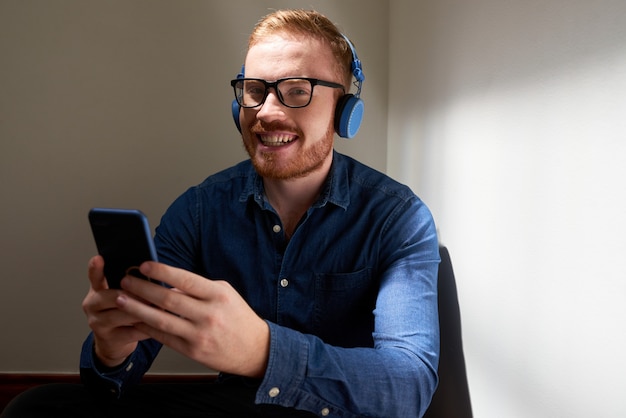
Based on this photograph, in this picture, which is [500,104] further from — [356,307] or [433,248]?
[356,307]

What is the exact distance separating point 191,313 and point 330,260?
1.99 feet

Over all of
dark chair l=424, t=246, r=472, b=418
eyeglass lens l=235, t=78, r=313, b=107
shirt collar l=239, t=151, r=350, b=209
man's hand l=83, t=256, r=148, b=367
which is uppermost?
eyeglass lens l=235, t=78, r=313, b=107

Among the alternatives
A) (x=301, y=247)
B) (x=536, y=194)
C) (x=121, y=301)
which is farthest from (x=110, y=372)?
(x=536, y=194)

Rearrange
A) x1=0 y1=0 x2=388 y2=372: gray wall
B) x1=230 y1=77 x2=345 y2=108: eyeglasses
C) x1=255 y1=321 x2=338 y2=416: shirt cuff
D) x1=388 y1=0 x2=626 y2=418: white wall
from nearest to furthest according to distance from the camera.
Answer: x1=388 y1=0 x2=626 y2=418: white wall, x1=255 y1=321 x2=338 y2=416: shirt cuff, x1=230 y1=77 x2=345 y2=108: eyeglasses, x1=0 y1=0 x2=388 y2=372: gray wall

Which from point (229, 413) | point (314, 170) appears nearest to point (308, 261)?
point (314, 170)

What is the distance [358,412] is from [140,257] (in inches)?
18.8

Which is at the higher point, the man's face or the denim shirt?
the man's face

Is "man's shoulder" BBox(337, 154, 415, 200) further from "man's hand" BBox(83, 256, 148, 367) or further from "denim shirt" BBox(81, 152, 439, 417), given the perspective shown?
"man's hand" BBox(83, 256, 148, 367)

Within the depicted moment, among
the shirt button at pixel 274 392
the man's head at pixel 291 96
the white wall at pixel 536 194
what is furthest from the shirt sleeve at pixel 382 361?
the man's head at pixel 291 96

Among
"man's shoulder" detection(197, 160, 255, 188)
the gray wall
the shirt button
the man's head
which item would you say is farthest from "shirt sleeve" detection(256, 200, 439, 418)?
the gray wall

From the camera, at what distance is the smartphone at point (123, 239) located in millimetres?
745

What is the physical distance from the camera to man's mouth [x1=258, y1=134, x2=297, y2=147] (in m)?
1.27

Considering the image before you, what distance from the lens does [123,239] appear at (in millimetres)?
764

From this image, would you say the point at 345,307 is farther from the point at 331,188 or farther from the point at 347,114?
the point at 347,114
